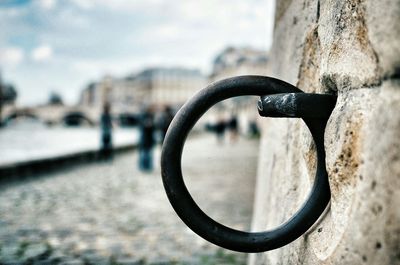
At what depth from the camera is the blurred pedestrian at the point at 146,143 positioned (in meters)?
9.24

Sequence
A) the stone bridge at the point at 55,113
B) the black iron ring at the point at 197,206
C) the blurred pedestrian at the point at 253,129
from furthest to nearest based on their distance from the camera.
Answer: the stone bridge at the point at 55,113
the blurred pedestrian at the point at 253,129
the black iron ring at the point at 197,206

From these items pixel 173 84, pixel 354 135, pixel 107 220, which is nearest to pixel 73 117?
pixel 173 84

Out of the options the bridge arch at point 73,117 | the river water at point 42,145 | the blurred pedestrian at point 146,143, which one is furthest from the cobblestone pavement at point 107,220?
the bridge arch at point 73,117

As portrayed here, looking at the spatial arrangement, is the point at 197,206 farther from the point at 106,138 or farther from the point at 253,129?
the point at 253,129

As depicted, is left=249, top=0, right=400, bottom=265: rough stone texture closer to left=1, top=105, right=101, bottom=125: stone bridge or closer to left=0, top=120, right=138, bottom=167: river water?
left=0, top=120, right=138, bottom=167: river water

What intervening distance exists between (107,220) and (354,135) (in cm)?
403

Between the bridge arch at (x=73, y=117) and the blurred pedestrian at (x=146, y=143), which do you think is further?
the bridge arch at (x=73, y=117)

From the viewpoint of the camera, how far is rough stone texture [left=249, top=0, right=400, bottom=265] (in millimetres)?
621

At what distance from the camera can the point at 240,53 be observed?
238 feet

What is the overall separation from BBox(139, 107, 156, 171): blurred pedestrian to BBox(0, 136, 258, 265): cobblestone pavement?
1440 millimetres

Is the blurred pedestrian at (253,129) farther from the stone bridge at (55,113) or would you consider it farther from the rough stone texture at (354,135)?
the stone bridge at (55,113)

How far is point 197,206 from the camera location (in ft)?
3.06

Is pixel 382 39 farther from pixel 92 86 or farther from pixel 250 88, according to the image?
pixel 92 86

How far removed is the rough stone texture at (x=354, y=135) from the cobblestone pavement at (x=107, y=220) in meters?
2.25
